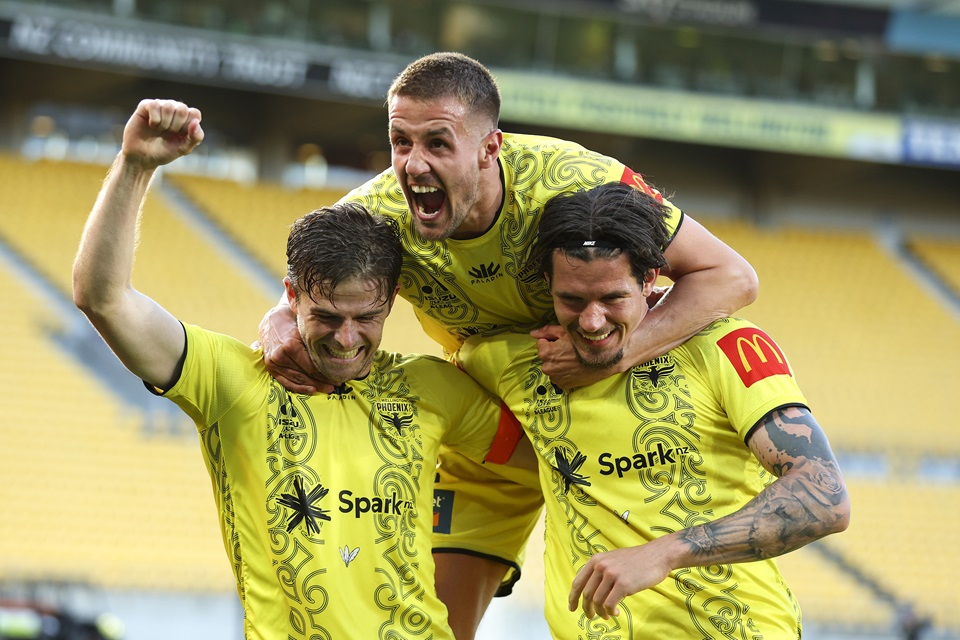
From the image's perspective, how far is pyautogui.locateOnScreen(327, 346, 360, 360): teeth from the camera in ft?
10.1

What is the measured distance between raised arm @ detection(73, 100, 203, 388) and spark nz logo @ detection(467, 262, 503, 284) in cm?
108

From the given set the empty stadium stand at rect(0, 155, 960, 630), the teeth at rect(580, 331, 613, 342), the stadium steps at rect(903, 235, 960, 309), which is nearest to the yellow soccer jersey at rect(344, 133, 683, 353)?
the teeth at rect(580, 331, 613, 342)

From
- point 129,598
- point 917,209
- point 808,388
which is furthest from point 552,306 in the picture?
point 917,209

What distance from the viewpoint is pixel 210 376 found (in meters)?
3.03

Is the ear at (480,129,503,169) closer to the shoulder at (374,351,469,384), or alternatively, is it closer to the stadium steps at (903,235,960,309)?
the shoulder at (374,351,469,384)

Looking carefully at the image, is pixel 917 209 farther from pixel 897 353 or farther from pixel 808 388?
pixel 808 388

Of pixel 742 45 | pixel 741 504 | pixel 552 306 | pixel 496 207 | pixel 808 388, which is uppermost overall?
pixel 742 45

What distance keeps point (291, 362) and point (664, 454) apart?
1.03 metres

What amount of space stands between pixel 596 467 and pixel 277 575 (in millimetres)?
893

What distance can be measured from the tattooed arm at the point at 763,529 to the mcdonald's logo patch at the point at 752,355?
0.16m

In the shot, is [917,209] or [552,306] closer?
[552,306]

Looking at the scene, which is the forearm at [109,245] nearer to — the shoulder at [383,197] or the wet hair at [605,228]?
the shoulder at [383,197]

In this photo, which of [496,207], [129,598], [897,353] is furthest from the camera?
[897,353]

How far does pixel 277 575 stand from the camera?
3010mm
